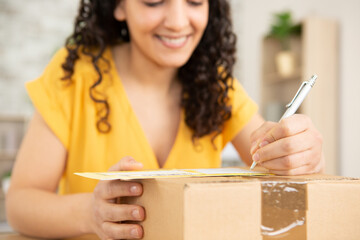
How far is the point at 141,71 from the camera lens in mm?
1116

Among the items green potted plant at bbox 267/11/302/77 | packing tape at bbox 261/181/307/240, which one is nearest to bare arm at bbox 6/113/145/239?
packing tape at bbox 261/181/307/240

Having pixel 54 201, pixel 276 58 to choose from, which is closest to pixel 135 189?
pixel 54 201

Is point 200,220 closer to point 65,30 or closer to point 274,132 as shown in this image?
point 274,132

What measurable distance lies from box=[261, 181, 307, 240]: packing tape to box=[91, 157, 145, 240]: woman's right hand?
0.15 meters

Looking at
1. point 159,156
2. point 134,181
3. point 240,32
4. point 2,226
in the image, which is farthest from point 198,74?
point 240,32

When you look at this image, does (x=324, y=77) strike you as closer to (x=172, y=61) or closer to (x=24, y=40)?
(x=172, y=61)

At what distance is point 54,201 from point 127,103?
37 centimetres

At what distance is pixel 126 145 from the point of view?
102 centimetres

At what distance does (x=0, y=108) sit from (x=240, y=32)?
2937mm

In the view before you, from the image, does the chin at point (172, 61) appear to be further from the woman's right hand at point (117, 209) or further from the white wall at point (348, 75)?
the white wall at point (348, 75)

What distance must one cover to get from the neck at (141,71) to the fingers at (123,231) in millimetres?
643

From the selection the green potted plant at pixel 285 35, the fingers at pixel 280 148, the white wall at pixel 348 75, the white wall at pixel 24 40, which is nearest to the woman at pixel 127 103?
the fingers at pixel 280 148

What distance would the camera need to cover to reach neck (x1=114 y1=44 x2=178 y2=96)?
110 centimetres

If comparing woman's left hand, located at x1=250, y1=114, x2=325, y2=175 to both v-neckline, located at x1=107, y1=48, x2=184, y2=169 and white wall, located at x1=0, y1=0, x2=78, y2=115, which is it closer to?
v-neckline, located at x1=107, y1=48, x2=184, y2=169
